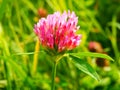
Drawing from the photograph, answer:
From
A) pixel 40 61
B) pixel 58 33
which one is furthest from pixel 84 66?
pixel 40 61

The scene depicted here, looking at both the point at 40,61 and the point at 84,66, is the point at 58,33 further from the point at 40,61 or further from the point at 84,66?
the point at 40,61

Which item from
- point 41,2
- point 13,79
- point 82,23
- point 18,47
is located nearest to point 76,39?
point 13,79

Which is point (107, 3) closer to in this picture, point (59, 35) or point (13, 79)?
point (13, 79)

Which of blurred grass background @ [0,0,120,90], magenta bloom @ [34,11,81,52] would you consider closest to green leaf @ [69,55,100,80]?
magenta bloom @ [34,11,81,52]

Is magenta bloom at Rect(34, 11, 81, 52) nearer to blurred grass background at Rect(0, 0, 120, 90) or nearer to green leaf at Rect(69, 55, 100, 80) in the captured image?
green leaf at Rect(69, 55, 100, 80)

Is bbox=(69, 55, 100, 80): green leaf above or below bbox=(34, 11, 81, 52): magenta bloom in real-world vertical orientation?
below

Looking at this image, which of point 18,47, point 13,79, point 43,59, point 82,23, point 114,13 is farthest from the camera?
point 114,13

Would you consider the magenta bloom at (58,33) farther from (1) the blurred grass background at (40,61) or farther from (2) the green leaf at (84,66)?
(1) the blurred grass background at (40,61)

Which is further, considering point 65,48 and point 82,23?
point 82,23
